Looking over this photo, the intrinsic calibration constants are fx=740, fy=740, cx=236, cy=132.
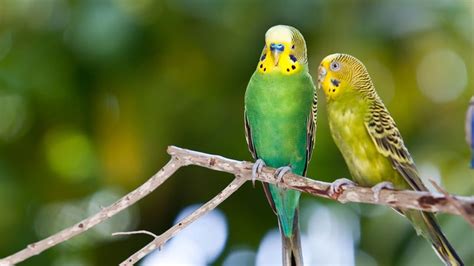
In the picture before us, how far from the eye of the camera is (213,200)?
2209mm

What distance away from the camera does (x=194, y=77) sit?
20.7ft

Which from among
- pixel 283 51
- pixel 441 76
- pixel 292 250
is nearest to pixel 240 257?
pixel 441 76

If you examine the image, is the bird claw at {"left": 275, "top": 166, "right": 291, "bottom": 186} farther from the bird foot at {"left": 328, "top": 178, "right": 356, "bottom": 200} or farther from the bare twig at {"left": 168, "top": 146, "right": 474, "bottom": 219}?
the bird foot at {"left": 328, "top": 178, "right": 356, "bottom": 200}

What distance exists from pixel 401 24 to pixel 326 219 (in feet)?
5.93

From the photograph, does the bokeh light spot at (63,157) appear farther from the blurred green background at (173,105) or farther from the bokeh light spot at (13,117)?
the bokeh light spot at (13,117)

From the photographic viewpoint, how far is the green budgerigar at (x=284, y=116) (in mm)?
2119

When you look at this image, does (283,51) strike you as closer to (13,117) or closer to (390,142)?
(390,142)

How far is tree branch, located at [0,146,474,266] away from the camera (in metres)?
1.97

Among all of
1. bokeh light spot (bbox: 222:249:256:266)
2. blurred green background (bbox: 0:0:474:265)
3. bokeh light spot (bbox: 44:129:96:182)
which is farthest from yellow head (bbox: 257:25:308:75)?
bokeh light spot (bbox: 44:129:96:182)

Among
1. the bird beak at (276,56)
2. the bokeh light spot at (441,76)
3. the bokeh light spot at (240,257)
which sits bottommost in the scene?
the bird beak at (276,56)

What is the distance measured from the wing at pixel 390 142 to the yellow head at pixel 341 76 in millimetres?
131

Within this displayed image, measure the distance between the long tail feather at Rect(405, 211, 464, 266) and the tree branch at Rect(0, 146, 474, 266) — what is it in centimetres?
16

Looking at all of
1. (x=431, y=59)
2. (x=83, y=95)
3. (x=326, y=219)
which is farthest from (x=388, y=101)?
(x=83, y=95)

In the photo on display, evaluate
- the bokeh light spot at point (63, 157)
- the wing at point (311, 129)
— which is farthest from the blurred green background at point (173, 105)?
the wing at point (311, 129)
